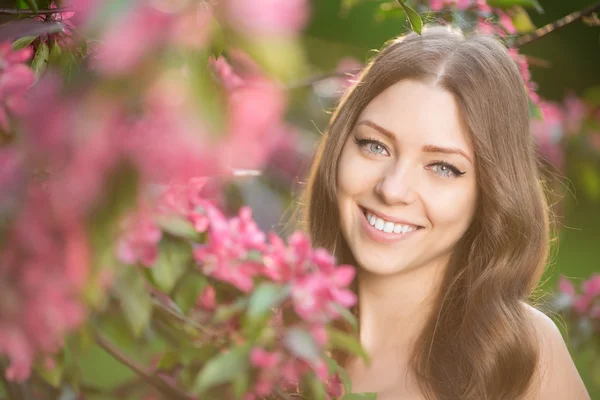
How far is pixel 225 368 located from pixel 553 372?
3.37 feet

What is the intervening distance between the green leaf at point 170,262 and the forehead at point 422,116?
681 millimetres

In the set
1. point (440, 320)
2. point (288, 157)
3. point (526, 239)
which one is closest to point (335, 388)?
Answer: point (440, 320)

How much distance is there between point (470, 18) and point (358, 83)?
1.48 ft

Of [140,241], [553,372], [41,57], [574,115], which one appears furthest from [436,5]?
[574,115]

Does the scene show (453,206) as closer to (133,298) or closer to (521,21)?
(521,21)

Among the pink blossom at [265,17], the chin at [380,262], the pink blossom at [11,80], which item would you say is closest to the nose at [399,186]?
the chin at [380,262]

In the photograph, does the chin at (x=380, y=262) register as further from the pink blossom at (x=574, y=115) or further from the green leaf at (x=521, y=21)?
the pink blossom at (x=574, y=115)

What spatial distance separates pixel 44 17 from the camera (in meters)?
1.03

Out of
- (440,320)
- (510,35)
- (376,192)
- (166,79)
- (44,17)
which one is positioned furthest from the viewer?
(510,35)

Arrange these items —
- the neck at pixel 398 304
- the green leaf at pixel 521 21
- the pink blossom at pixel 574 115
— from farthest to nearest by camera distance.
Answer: the pink blossom at pixel 574 115, the green leaf at pixel 521 21, the neck at pixel 398 304

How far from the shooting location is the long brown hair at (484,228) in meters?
1.53

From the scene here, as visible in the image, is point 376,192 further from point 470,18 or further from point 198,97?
point 198,97

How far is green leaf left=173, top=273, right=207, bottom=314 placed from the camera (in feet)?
2.79

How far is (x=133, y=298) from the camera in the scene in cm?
74
